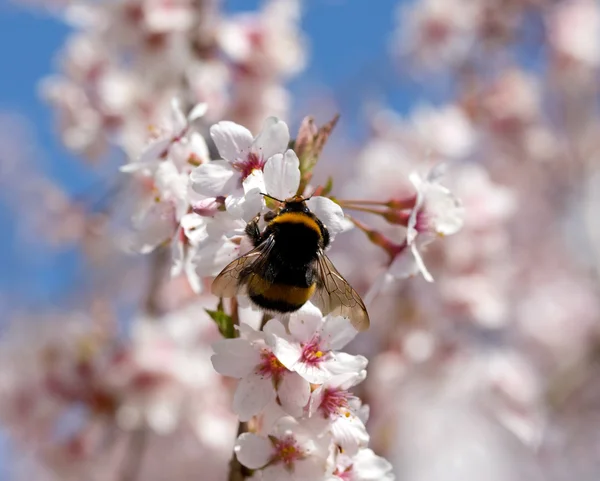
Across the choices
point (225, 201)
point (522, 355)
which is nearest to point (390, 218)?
point (225, 201)

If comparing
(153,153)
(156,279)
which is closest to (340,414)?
(153,153)

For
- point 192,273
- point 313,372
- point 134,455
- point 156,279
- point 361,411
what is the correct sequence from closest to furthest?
point 313,372 → point 361,411 → point 192,273 → point 134,455 → point 156,279

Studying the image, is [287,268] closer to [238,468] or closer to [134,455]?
[238,468]

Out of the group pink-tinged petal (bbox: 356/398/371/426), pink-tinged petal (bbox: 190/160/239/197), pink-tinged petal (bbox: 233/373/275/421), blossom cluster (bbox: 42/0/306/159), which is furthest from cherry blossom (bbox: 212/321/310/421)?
blossom cluster (bbox: 42/0/306/159)

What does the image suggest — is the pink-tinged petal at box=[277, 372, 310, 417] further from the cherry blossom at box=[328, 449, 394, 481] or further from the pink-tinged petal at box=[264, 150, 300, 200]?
the pink-tinged petal at box=[264, 150, 300, 200]

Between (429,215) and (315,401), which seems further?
(429,215)

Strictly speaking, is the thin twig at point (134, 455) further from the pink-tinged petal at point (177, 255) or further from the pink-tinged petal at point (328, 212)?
the pink-tinged petal at point (328, 212)

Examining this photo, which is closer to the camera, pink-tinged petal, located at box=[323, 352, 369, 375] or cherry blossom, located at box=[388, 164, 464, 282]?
pink-tinged petal, located at box=[323, 352, 369, 375]
